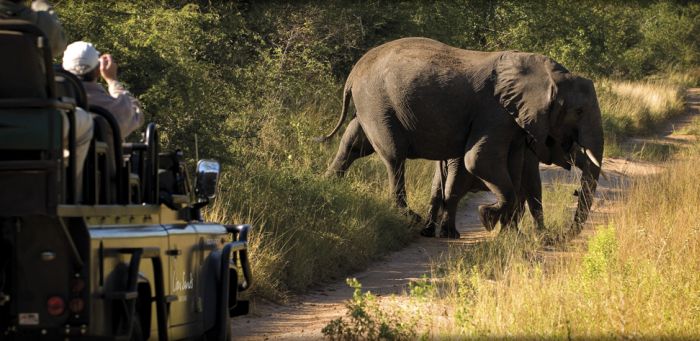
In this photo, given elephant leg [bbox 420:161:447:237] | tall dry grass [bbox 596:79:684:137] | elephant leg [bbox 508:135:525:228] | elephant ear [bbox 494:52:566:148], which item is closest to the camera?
elephant ear [bbox 494:52:566:148]

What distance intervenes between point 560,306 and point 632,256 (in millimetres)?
1982

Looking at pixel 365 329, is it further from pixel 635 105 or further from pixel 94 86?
pixel 635 105

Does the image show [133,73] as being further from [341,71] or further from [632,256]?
[341,71]

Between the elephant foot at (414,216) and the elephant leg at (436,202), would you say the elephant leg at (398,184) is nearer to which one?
the elephant foot at (414,216)

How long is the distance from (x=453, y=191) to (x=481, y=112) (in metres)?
1.06

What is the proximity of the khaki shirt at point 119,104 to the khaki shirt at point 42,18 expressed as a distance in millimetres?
679

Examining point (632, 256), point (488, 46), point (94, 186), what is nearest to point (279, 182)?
point (632, 256)

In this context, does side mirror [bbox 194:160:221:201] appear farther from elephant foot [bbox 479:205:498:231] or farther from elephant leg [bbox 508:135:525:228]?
elephant leg [bbox 508:135:525:228]

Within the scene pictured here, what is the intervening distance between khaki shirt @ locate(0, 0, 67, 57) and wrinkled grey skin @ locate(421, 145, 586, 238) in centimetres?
1026

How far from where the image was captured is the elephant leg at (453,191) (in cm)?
1611

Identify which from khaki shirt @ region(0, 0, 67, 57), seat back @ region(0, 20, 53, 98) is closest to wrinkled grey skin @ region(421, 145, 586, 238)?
khaki shirt @ region(0, 0, 67, 57)

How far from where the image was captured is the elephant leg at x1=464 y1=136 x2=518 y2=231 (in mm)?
15367

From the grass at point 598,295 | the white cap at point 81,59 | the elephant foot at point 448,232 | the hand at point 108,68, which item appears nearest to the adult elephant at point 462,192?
the elephant foot at point 448,232

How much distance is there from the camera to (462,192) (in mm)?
16281
